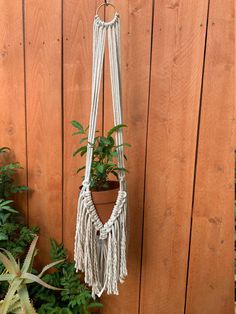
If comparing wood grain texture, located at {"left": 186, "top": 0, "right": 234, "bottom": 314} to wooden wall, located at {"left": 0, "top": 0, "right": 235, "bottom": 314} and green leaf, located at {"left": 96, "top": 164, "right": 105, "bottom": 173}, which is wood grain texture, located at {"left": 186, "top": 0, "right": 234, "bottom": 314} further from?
green leaf, located at {"left": 96, "top": 164, "right": 105, "bottom": 173}

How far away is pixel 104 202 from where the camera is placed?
0.86m

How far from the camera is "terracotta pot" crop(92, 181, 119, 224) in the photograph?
33.7 inches

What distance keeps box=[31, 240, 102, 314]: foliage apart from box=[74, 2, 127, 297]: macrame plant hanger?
0.21m

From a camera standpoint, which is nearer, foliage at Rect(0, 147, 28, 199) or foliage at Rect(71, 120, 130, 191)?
foliage at Rect(71, 120, 130, 191)

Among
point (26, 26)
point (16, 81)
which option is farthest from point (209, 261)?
point (26, 26)

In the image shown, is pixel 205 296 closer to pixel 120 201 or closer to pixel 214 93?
pixel 120 201

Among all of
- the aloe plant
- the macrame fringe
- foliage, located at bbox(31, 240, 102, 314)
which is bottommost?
foliage, located at bbox(31, 240, 102, 314)

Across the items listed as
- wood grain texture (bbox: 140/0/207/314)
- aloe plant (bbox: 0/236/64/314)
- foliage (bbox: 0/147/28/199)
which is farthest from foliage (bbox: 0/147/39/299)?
wood grain texture (bbox: 140/0/207/314)

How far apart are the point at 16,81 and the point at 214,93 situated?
2.44 ft

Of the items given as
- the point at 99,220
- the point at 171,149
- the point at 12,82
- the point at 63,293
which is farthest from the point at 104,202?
the point at 12,82

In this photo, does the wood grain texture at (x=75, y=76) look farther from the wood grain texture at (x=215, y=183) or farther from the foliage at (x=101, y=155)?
the wood grain texture at (x=215, y=183)

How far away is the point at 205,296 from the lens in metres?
1.05

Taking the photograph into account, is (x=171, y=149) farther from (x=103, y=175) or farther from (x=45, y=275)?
(x=45, y=275)

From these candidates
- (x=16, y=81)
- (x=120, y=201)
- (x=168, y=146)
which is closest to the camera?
(x=120, y=201)
